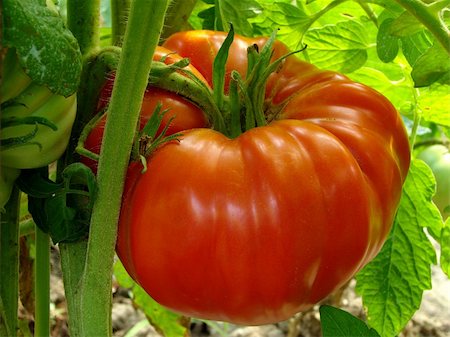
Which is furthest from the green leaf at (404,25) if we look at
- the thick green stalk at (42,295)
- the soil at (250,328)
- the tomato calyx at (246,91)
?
the soil at (250,328)

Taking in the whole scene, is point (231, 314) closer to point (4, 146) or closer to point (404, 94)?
point (4, 146)

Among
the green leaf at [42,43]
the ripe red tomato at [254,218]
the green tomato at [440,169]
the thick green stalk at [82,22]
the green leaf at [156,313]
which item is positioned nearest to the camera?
the green leaf at [42,43]

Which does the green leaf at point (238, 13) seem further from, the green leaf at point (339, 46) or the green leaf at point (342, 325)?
the green leaf at point (342, 325)

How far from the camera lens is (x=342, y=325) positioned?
2.43ft

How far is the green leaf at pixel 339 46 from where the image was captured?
3.27 ft

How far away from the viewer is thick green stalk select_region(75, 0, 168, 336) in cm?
59

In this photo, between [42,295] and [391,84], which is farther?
[391,84]

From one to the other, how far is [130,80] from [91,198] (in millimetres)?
115

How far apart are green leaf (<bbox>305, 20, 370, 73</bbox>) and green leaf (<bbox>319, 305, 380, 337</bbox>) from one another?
405mm

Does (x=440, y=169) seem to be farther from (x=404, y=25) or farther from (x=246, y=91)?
(x=246, y=91)

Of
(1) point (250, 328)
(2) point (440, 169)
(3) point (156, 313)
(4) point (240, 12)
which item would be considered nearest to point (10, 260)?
(4) point (240, 12)

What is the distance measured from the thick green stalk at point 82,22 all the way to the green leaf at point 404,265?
1.70 feet

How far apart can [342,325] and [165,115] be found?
283 millimetres

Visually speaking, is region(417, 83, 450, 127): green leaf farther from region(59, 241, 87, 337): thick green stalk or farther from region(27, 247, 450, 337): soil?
region(27, 247, 450, 337): soil
